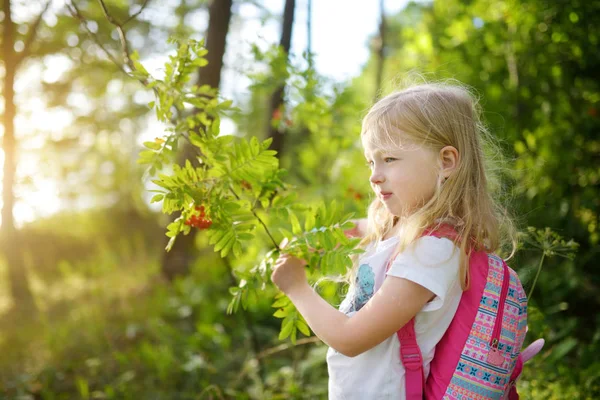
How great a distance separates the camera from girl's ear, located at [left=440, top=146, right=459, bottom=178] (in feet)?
4.79

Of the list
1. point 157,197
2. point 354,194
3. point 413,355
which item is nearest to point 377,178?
point 413,355

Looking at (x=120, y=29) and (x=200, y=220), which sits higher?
(x=120, y=29)

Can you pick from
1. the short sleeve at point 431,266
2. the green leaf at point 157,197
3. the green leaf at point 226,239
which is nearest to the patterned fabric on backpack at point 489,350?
the short sleeve at point 431,266

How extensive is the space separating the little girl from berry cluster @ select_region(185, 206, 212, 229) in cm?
26

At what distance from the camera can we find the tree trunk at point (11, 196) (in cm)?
439

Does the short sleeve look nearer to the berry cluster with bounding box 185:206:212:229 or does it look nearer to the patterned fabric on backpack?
the patterned fabric on backpack

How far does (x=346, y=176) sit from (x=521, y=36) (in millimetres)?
1899

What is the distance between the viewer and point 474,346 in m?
1.39

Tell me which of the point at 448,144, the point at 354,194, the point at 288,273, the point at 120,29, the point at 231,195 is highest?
the point at 120,29

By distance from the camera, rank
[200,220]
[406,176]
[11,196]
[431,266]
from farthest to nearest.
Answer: [11,196], [200,220], [406,176], [431,266]

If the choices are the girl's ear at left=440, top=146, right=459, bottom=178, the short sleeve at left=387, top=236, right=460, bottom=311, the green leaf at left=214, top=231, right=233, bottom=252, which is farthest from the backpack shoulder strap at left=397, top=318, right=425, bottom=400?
the green leaf at left=214, top=231, right=233, bottom=252

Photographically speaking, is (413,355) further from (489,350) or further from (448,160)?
(448,160)

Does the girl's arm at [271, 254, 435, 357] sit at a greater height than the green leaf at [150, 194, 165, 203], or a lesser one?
lesser

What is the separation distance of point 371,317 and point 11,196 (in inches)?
171
